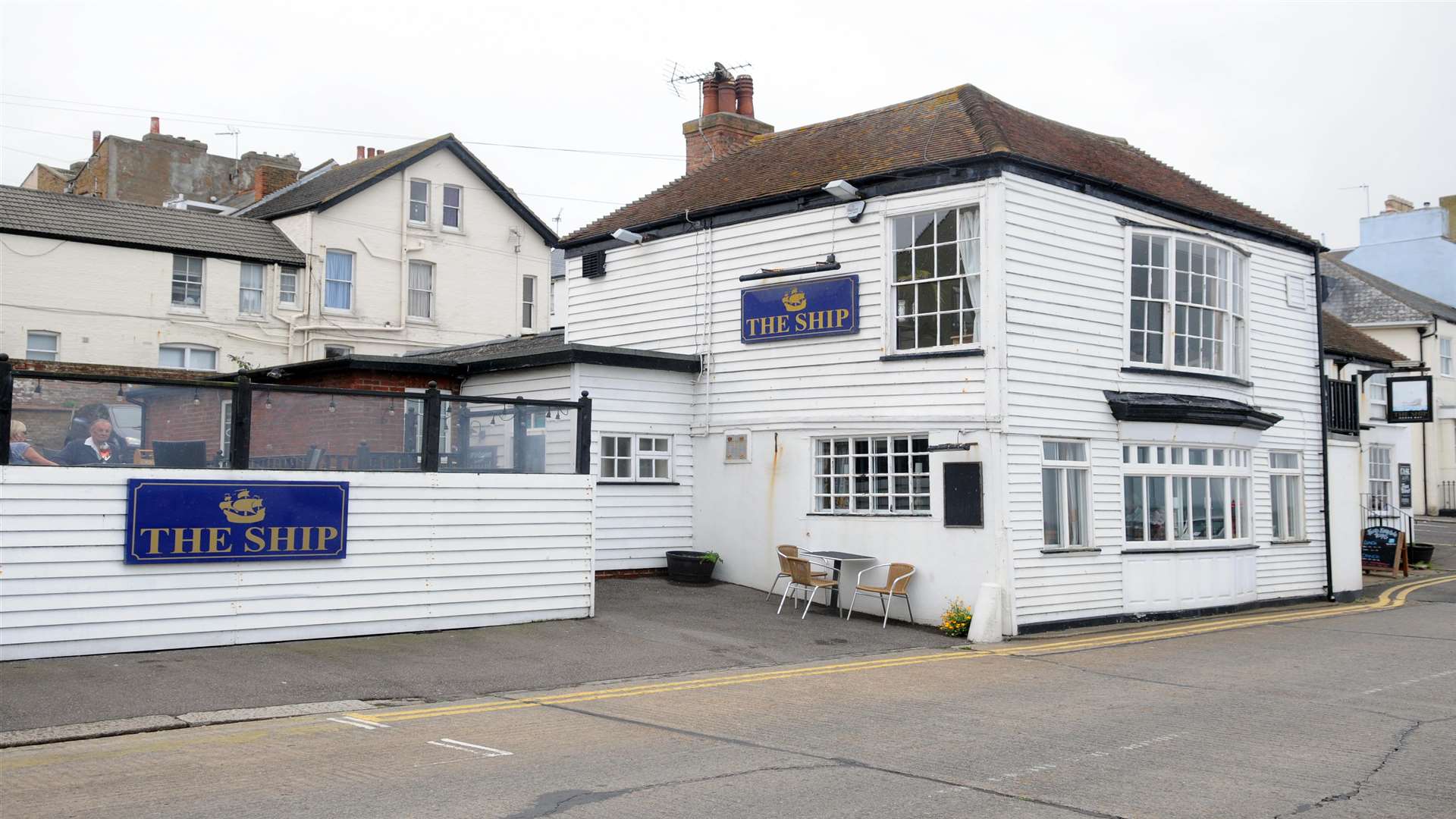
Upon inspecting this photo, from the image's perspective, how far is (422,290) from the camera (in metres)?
37.1

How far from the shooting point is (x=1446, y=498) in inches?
1633

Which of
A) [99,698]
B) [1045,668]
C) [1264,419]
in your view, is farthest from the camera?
[1264,419]

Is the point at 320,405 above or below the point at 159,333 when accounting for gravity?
below

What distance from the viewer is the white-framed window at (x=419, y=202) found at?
3700 cm

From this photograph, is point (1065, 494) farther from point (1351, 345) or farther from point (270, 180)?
point (270, 180)

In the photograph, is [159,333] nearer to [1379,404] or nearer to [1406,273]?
[1379,404]

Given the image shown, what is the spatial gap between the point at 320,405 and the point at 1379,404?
29.9m

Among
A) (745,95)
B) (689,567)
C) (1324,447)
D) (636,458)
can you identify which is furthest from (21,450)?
(1324,447)

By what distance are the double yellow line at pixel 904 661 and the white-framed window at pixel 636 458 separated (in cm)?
593

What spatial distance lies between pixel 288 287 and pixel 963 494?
24.8 meters

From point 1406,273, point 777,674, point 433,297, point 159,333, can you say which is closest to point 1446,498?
point 1406,273

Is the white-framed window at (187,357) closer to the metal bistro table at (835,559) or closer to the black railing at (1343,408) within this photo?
the metal bistro table at (835,559)

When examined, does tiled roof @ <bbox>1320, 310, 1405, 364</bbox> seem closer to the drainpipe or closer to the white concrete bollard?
the drainpipe

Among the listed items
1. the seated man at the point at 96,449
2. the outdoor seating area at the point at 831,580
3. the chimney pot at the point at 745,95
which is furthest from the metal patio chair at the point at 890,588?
the chimney pot at the point at 745,95
